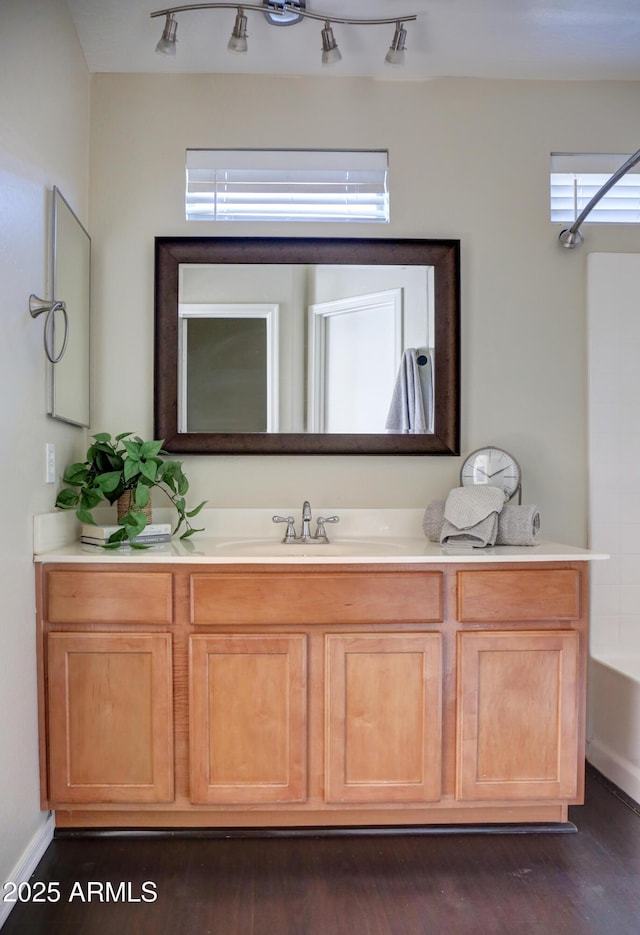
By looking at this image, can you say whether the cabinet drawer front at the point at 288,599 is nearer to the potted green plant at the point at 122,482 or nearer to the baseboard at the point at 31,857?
the potted green plant at the point at 122,482

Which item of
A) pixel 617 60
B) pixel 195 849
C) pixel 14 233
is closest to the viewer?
pixel 14 233

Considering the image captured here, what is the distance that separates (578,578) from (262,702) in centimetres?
100

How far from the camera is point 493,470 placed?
7.86ft

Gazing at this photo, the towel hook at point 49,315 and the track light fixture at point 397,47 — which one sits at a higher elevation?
the track light fixture at point 397,47

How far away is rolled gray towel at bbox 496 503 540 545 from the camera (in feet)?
6.84

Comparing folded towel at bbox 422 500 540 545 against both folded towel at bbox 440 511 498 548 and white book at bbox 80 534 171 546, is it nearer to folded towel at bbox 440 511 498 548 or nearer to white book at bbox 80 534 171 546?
folded towel at bbox 440 511 498 548

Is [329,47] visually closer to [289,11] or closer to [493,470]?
[289,11]

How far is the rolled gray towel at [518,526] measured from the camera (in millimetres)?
2086

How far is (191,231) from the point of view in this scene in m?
2.43

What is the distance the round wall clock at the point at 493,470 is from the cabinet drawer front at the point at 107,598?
1.16 meters

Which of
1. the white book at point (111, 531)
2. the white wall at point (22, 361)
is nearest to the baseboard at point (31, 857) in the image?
the white wall at point (22, 361)

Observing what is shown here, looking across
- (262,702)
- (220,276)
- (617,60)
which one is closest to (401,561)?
(262,702)

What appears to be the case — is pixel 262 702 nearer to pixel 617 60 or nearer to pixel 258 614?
pixel 258 614

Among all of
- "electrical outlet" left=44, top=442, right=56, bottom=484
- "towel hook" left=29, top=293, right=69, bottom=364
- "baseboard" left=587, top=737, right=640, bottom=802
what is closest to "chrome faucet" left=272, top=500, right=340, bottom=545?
"electrical outlet" left=44, top=442, right=56, bottom=484
